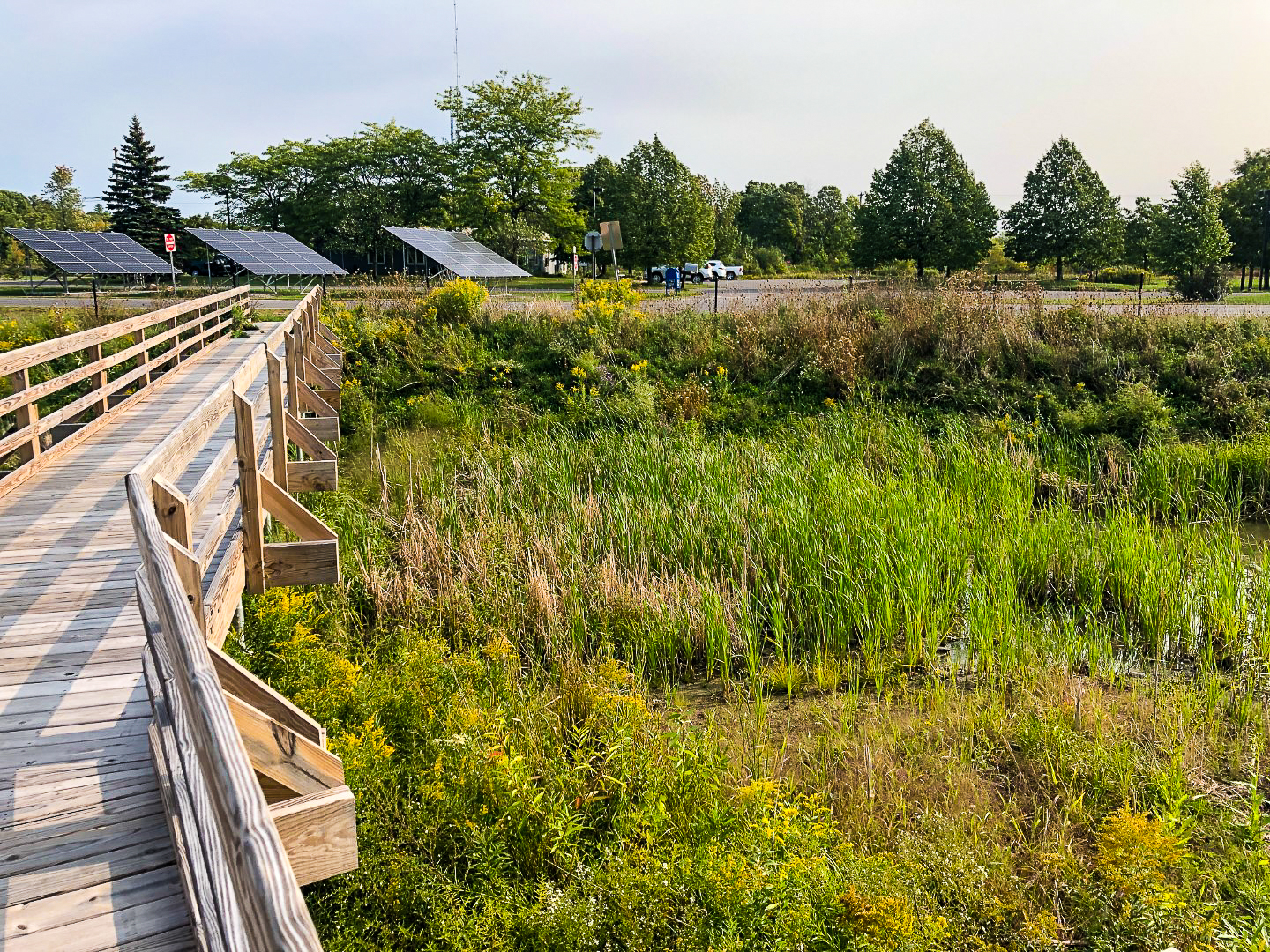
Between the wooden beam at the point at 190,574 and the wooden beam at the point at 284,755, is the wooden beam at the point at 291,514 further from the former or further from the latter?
the wooden beam at the point at 284,755

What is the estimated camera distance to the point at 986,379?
53.7 ft

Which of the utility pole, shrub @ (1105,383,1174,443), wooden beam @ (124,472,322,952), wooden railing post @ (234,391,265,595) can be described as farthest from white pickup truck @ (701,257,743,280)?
wooden beam @ (124,472,322,952)

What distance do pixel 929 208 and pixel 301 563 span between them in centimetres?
4166

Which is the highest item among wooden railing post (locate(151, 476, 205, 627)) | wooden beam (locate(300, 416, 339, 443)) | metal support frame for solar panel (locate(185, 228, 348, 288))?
metal support frame for solar panel (locate(185, 228, 348, 288))

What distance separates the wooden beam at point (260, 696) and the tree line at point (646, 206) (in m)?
29.4

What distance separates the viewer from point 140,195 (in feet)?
223

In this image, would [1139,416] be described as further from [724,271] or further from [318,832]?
[724,271]

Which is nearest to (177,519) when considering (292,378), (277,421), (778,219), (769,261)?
(277,421)

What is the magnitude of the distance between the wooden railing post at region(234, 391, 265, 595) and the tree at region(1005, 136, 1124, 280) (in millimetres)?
42829

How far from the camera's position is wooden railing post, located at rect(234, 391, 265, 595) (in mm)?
5570

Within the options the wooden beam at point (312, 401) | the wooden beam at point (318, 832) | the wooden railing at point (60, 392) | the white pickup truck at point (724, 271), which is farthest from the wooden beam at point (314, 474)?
the white pickup truck at point (724, 271)

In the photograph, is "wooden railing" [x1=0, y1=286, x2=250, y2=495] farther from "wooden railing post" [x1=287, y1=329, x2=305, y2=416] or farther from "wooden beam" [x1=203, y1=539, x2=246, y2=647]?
"wooden beam" [x1=203, y1=539, x2=246, y2=647]

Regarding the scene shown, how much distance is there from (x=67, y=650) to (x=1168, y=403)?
1598 cm

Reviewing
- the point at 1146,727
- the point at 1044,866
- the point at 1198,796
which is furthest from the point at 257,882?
the point at 1146,727
